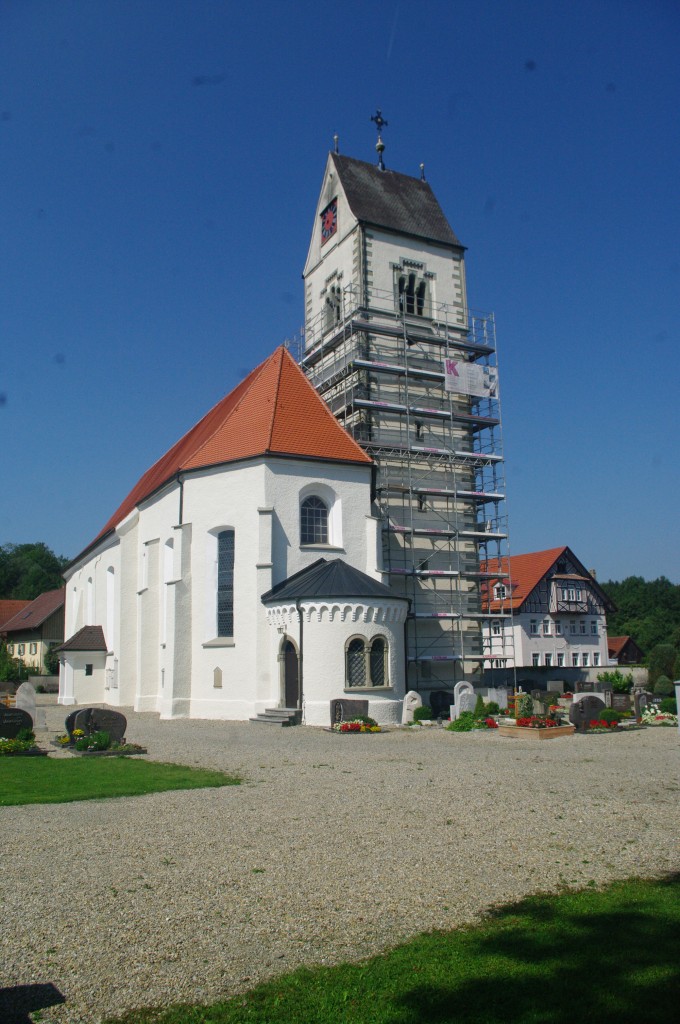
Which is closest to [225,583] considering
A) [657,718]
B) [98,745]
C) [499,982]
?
[98,745]

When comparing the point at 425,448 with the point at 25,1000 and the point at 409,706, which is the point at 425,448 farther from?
the point at 25,1000

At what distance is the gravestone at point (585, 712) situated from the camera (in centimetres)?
1928

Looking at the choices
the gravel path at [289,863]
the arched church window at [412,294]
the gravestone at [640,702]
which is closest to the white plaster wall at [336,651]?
the gravestone at [640,702]

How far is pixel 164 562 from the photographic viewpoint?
30.9 metres

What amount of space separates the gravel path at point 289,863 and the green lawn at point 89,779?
0.57 metres

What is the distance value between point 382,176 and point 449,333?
8.53m

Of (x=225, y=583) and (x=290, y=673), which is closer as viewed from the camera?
(x=290, y=673)

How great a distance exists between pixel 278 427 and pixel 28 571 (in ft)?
258

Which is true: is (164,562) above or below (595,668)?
above

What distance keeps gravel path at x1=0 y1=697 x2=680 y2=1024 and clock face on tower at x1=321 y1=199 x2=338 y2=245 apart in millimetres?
28318

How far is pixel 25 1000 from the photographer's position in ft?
15.3

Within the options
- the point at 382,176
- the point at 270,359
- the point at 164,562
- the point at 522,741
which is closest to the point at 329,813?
the point at 522,741

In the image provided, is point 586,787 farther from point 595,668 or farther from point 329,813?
point 595,668

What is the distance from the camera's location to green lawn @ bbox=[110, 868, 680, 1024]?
4430 millimetres
